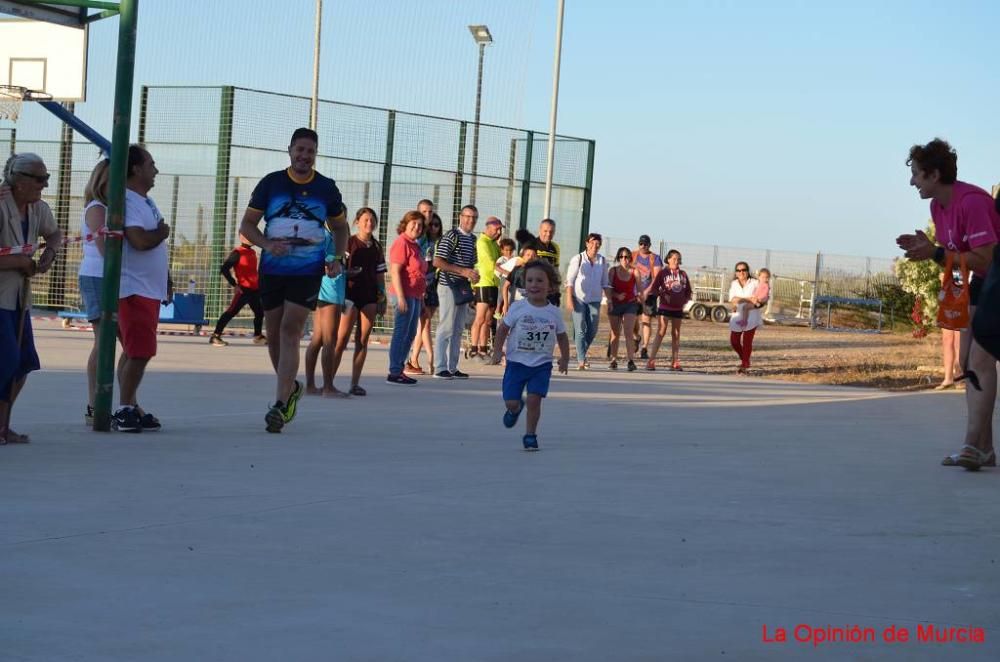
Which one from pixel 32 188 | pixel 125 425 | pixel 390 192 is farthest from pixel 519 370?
pixel 390 192

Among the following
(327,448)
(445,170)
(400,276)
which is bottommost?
(327,448)

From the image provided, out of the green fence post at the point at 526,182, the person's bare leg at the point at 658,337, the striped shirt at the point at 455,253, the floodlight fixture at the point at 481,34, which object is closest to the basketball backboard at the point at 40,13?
the striped shirt at the point at 455,253

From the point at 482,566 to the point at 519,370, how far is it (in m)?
4.55

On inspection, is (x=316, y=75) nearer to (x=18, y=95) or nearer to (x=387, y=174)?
(x=387, y=174)

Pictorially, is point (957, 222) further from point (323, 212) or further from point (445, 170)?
point (445, 170)

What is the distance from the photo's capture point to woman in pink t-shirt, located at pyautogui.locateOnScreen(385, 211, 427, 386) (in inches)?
543

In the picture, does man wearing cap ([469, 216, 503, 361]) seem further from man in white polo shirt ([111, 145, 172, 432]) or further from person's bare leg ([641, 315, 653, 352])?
man in white polo shirt ([111, 145, 172, 432])

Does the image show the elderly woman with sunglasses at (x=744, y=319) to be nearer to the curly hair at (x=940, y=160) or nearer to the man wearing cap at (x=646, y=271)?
the man wearing cap at (x=646, y=271)

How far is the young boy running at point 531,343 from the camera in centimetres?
951

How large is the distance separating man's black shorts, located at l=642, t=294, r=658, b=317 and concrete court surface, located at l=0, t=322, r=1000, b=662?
12102 millimetres

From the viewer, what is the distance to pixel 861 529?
6.02m

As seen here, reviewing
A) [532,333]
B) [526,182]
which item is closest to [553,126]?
[526,182]

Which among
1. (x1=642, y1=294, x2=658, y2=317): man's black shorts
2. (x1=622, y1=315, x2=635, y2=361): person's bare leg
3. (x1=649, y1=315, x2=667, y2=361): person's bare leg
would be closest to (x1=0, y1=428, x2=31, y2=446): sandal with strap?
(x1=622, y1=315, x2=635, y2=361): person's bare leg

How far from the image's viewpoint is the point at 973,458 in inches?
322
